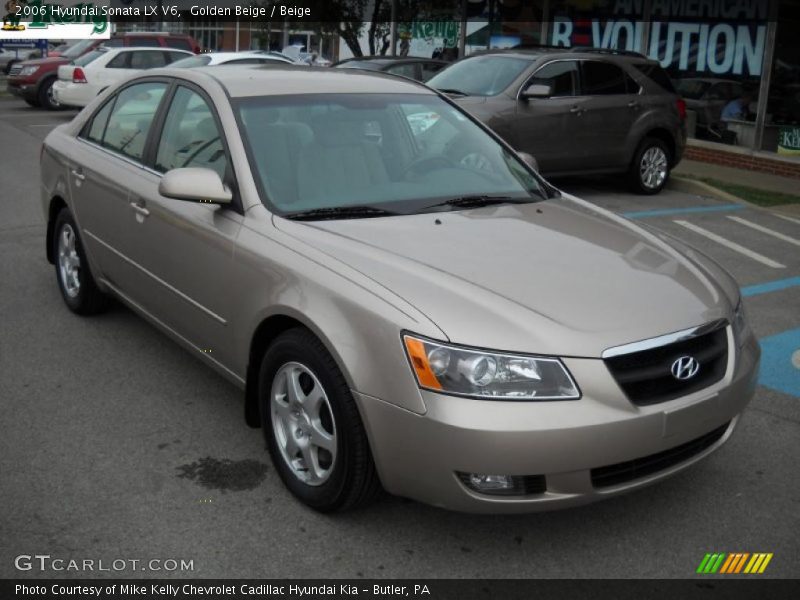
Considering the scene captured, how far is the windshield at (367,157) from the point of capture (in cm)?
413

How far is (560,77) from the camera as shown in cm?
1081

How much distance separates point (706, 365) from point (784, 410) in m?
1.60

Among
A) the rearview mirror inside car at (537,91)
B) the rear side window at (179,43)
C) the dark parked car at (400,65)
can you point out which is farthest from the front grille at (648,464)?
the rear side window at (179,43)

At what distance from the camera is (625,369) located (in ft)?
10.4

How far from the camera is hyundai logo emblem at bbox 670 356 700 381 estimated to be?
3281 millimetres

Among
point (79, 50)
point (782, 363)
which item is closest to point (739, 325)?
point (782, 363)

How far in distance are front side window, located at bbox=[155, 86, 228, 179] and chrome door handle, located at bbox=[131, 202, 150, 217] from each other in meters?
0.21

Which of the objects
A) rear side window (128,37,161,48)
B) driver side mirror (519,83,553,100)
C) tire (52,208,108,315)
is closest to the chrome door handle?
tire (52,208,108,315)

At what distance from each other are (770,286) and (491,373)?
193 inches

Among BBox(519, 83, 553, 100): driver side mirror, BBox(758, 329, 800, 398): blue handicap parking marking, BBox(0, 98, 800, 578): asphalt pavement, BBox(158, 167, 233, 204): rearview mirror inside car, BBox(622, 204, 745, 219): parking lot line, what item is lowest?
BBox(0, 98, 800, 578): asphalt pavement

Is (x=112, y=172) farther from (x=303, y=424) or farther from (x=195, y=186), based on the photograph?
(x=303, y=424)

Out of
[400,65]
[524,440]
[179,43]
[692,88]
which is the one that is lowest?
[524,440]

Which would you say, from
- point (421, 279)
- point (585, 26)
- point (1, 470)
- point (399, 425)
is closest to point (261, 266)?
point (421, 279)

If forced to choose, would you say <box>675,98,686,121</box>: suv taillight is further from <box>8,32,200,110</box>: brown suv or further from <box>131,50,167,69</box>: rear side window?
<box>8,32,200,110</box>: brown suv
